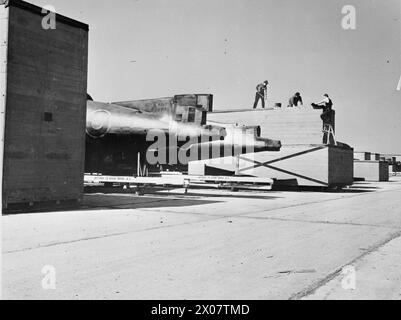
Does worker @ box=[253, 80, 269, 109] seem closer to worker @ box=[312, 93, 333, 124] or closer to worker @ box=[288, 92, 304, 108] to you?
worker @ box=[288, 92, 304, 108]

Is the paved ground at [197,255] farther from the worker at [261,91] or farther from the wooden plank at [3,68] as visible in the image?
the worker at [261,91]

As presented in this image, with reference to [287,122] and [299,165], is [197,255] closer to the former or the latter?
[299,165]

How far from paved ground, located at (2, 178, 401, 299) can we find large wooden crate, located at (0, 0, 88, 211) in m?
0.97

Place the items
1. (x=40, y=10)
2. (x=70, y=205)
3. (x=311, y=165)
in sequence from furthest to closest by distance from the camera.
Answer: (x=311, y=165)
(x=70, y=205)
(x=40, y=10)

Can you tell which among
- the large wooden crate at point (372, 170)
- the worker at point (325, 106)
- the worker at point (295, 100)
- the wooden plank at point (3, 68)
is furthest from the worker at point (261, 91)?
the wooden plank at point (3, 68)

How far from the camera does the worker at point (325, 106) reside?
63.5ft

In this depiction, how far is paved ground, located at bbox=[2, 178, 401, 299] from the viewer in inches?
151

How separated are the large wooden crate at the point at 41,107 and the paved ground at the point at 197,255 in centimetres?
97

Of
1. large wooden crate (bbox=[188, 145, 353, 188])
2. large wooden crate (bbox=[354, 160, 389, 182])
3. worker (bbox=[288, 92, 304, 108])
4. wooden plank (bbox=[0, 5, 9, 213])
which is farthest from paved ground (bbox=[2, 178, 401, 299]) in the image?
large wooden crate (bbox=[354, 160, 389, 182])

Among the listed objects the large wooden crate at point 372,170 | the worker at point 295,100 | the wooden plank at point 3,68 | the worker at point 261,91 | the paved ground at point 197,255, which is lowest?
the paved ground at point 197,255
